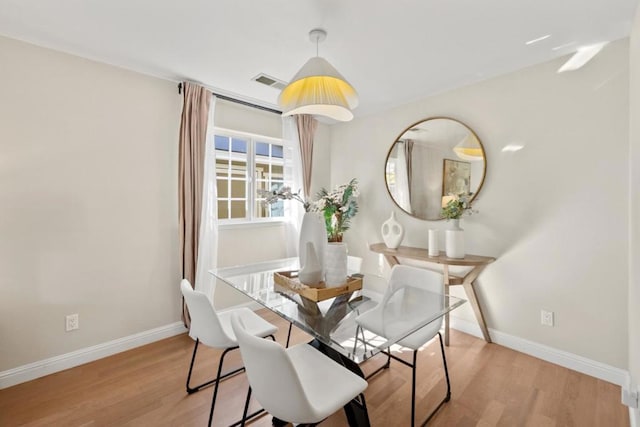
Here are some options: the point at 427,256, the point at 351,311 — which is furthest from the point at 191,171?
the point at 427,256

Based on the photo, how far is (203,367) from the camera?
2.20 metres

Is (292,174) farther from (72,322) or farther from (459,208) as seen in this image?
(72,322)

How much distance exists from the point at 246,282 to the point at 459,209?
2017 millimetres

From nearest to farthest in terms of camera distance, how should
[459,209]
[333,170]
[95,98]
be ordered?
[95,98]
[459,209]
[333,170]

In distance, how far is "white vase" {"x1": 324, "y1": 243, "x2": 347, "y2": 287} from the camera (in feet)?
5.94

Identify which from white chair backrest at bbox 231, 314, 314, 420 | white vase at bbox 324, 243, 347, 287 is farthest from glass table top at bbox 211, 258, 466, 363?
white chair backrest at bbox 231, 314, 314, 420

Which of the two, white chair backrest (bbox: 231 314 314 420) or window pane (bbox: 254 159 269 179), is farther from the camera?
window pane (bbox: 254 159 269 179)

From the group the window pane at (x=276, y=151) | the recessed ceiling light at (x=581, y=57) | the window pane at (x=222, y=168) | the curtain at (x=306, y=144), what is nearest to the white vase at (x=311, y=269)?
the window pane at (x=222, y=168)

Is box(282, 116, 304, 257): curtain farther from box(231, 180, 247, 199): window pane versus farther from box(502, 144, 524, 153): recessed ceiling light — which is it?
box(502, 144, 524, 153): recessed ceiling light

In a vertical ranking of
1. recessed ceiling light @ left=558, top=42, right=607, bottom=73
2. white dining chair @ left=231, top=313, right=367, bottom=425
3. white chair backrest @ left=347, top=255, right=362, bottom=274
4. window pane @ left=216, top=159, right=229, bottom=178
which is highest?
recessed ceiling light @ left=558, top=42, right=607, bottom=73

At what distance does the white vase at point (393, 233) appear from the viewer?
3.03 metres

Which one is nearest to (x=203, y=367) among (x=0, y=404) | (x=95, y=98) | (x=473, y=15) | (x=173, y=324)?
(x=173, y=324)

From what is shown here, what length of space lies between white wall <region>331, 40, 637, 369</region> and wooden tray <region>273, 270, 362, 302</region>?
1.54 metres

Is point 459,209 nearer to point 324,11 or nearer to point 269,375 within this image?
point 324,11
